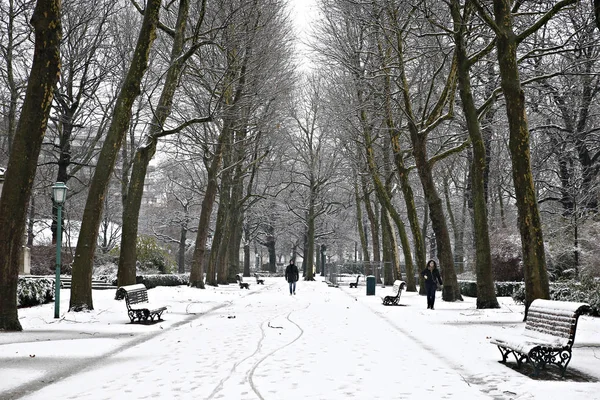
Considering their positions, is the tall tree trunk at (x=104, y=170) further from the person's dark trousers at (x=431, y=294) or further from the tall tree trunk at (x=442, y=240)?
the tall tree trunk at (x=442, y=240)

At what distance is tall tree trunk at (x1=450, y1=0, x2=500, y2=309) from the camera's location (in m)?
17.2

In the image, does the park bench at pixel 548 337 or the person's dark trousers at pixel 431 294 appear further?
the person's dark trousers at pixel 431 294

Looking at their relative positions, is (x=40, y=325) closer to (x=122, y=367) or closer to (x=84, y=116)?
(x=122, y=367)

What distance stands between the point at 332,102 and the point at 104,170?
736 inches

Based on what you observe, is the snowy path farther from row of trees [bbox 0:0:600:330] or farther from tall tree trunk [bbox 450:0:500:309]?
tall tree trunk [bbox 450:0:500:309]

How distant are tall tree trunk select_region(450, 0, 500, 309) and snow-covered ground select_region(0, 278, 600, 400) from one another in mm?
1351

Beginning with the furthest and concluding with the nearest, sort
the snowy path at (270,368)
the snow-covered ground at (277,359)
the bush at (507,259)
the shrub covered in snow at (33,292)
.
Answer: the bush at (507,259) < the shrub covered in snow at (33,292) < the snow-covered ground at (277,359) < the snowy path at (270,368)

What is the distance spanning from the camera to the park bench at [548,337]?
777cm

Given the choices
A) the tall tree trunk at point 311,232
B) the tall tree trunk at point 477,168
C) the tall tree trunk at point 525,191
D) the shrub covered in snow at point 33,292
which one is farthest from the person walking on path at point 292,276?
the tall tree trunk at point 311,232

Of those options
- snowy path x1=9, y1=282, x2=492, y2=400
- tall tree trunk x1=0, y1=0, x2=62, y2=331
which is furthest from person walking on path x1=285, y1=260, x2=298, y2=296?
tall tree trunk x1=0, y1=0, x2=62, y2=331

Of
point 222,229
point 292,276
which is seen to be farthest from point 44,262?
point 292,276

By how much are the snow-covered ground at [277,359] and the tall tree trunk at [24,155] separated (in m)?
0.93

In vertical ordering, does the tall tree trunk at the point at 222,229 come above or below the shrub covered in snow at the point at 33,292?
above

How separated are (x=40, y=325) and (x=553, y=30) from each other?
19585 millimetres
